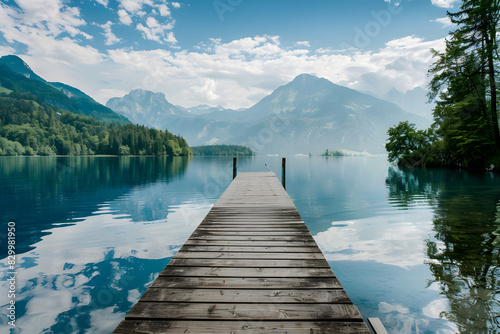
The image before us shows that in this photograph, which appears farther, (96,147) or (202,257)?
(96,147)

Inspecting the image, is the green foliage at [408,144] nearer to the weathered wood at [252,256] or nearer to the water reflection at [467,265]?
the water reflection at [467,265]

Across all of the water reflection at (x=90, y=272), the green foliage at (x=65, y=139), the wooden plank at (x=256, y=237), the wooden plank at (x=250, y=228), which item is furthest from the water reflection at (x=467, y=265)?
the green foliage at (x=65, y=139)

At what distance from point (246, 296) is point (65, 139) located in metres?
171

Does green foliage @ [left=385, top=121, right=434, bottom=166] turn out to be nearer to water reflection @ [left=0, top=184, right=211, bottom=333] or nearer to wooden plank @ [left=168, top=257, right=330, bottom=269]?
water reflection @ [left=0, top=184, right=211, bottom=333]

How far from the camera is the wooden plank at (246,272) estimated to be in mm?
4445

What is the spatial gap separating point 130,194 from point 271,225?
673 inches

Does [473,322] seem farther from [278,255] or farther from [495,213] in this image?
[495,213]

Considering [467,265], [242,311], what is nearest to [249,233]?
[242,311]

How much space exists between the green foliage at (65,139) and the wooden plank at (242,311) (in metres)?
147

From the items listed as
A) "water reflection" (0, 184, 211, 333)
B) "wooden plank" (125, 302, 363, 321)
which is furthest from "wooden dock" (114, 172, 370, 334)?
"water reflection" (0, 184, 211, 333)

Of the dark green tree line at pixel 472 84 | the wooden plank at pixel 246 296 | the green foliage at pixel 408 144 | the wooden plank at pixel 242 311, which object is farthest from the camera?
the green foliage at pixel 408 144

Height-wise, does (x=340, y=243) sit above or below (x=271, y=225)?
below

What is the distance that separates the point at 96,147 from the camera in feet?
487

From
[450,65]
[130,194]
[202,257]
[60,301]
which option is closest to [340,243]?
[202,257]
